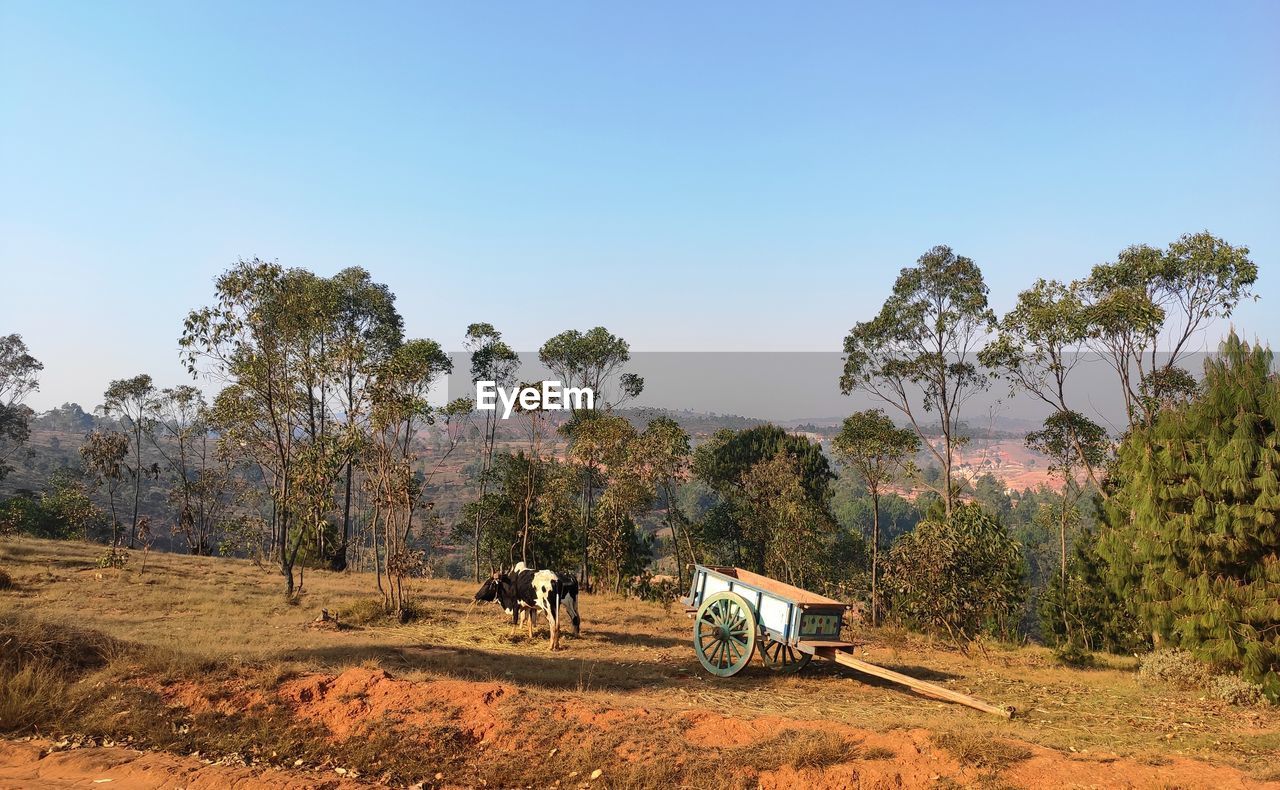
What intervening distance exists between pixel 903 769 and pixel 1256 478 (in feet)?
29.8

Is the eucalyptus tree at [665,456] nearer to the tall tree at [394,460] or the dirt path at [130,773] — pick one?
the tall tree at [394,460]

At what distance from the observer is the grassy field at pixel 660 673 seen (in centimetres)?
768

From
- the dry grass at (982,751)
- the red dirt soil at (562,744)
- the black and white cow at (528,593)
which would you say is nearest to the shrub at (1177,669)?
the red dirt soil at (562,744)

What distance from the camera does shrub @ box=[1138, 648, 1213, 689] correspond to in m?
12.3

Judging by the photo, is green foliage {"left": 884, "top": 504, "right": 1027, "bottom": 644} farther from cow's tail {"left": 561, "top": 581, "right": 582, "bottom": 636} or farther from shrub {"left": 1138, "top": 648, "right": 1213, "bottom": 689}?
cow's tail {"left": 561, "top": 581, "right": 582, "bottom": 636}

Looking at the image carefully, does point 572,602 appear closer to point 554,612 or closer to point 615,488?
point 554,612

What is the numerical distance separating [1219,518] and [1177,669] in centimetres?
291

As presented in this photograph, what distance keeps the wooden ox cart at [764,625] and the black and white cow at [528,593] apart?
2.97 meters

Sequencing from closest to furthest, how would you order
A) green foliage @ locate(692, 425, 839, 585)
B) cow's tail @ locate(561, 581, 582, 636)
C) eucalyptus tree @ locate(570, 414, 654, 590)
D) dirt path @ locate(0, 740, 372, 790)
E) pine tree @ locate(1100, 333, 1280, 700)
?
dirt path @ locate(0, 740, 372, 790) < pine tree @ locate(1100, 333, 1280, 700) < cow's tail @ locate(561, 581, 582, 636) < eucalyptus tree @ locate(570, 414, 654, 590) < green foliage @ locate(692, 425, 839, 585)

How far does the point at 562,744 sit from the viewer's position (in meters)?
7.20

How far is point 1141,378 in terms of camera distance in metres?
22.3

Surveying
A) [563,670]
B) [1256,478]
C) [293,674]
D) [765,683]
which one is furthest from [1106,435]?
[293,674]

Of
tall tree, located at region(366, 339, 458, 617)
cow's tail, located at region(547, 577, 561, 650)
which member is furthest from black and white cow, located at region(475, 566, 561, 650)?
tall tree, located at region(366, 339, 458, 617)

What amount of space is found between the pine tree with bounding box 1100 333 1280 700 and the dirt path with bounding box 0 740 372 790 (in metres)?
13.2
